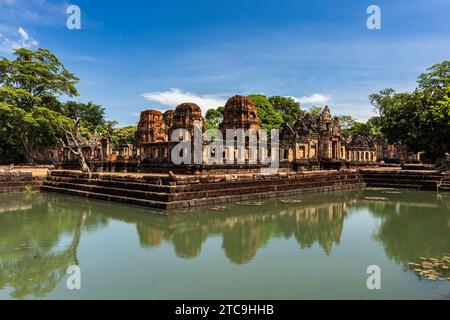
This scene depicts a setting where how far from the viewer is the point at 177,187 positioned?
447 inches

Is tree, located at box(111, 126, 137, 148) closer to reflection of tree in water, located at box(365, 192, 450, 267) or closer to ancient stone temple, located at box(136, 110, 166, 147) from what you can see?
ancient stone temple, located at box(136, 110, 166, 147)

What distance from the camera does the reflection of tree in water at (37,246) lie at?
5.19 meters

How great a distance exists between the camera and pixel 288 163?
20844 millimetres

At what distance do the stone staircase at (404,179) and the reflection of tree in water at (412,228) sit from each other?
4.74m

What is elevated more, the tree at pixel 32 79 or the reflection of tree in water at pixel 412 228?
the tree at pixel 32 79

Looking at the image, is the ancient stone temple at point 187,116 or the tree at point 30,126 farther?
the tree at point 30,126

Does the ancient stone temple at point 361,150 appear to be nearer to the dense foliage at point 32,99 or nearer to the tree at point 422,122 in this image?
the tree at point 422,122

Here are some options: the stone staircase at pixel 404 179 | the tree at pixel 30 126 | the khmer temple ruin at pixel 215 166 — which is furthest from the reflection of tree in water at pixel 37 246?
the stone staircase at pixel 404 179

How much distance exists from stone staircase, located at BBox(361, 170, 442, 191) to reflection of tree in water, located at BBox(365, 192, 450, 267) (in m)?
4.74

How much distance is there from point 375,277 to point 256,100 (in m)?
40.4

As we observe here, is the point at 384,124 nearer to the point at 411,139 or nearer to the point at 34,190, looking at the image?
the point at 411,139

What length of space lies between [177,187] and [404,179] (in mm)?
15275
